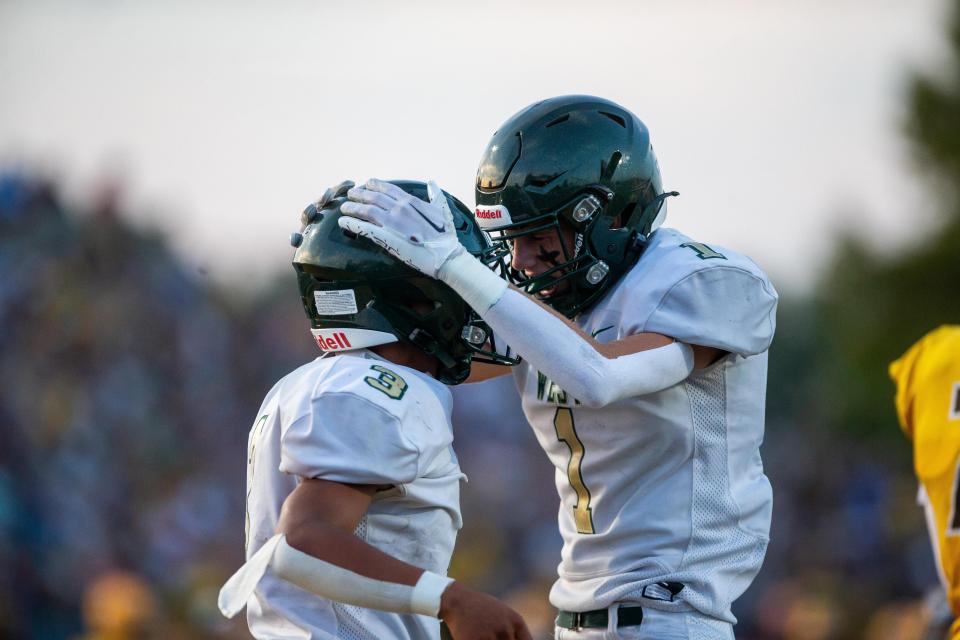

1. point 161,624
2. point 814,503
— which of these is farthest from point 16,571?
point 814,503

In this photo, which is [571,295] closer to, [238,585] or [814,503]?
[238,585]

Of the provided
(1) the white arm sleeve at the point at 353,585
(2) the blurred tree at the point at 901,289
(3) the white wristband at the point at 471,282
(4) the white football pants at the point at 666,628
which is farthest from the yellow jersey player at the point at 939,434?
(2) the blurred tree at the point at 901,289

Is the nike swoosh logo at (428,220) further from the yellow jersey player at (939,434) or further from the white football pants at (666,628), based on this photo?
the yellow jersey player at (939,434)

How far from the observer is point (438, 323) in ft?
10.7

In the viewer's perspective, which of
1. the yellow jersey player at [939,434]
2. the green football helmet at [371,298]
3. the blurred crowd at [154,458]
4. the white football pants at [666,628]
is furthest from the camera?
the blurred crowd at [154,458]

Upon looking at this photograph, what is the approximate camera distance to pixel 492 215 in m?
3.69

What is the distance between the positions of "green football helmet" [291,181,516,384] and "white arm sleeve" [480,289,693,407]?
173 millimetres

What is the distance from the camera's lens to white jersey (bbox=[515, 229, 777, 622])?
11.2 feet

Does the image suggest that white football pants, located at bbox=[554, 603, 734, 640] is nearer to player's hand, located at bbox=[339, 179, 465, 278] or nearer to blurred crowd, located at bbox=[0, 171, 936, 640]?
player's hand, located at bbox=[339, 179, 465, 278]

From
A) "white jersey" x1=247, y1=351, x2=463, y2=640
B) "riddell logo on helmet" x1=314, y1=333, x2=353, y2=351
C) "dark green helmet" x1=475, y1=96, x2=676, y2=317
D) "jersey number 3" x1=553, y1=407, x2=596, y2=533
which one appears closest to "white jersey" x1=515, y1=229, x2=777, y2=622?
"jersey number 3" x1=553, y1=407, x2=596, y2=533

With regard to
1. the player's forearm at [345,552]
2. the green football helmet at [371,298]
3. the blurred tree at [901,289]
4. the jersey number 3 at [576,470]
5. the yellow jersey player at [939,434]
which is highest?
the green football helmet at [371,298]

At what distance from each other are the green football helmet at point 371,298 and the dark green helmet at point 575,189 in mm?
359

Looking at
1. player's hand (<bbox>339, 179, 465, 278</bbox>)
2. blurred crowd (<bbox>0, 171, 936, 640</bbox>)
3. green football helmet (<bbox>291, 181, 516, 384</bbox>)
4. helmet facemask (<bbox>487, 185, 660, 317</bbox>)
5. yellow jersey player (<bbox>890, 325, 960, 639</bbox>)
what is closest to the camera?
player's hand (<bbox>339, 179, 465, 278</bbox>)

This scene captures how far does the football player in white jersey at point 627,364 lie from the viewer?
3.30 meters
